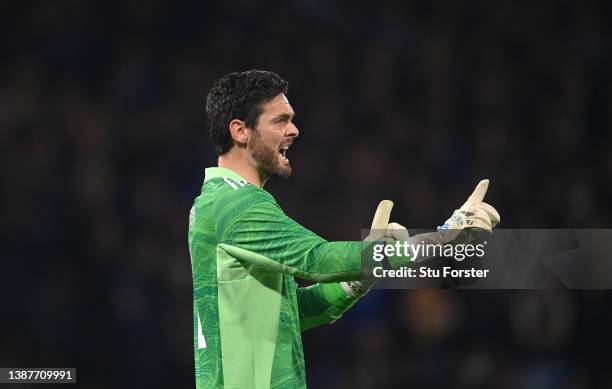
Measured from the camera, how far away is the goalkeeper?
8.71ft

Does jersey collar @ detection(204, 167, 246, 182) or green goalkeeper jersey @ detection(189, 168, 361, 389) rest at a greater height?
jersey collar @ detection(204, 167, 246, 182)

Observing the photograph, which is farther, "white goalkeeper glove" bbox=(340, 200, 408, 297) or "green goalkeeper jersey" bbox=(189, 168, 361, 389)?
"green goalkeeper jersey" bbox=(189, 168, 361, 389)

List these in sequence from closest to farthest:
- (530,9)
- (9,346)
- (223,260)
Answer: (223,260) → (9,346) → (530,9)

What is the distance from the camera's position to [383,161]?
19.5 feet

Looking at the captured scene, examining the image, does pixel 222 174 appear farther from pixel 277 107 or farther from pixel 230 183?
pixel 277 107

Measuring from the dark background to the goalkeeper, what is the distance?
239 cm

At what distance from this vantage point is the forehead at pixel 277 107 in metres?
3.06

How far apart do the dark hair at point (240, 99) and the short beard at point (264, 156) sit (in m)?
0.05

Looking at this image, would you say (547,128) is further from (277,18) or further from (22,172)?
(22,172)

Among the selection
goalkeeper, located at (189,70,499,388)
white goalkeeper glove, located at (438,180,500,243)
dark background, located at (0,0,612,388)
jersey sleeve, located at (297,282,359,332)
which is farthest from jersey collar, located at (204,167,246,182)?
dark background, located at (0,0,612,388)

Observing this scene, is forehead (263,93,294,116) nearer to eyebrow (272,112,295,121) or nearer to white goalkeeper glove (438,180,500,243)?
eyebrow (272,112,295,121)

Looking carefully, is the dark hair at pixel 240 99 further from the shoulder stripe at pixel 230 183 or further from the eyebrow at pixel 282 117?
the shoulder stripe at pixel 230 183

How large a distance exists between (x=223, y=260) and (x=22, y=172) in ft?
10.2

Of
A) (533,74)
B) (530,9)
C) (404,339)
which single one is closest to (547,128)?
(533,74)
